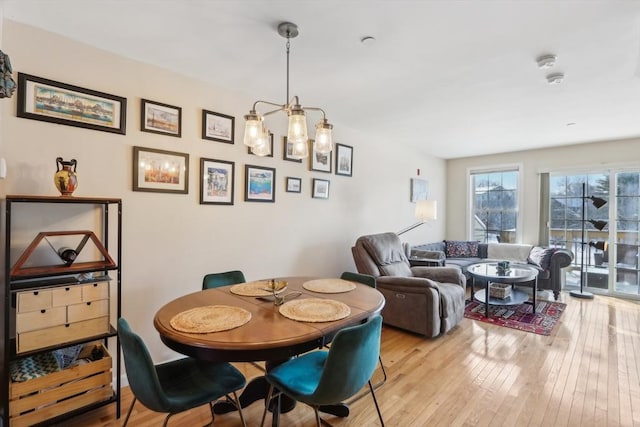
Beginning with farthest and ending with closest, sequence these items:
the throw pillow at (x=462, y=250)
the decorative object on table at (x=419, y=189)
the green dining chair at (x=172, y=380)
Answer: the throw pillow at (x=462, y=250)
the decorative object on table at (x=419, y=189)
the green dining chair at (x=172, y=380)

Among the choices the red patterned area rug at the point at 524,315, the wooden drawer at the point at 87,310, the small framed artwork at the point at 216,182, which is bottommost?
the red patterned area rug at the point at 524,315

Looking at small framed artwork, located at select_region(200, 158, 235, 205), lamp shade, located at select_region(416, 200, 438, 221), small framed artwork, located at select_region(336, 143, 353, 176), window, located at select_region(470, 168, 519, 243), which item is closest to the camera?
small framed artwork, located at select_region(200, 158, 235, 205)

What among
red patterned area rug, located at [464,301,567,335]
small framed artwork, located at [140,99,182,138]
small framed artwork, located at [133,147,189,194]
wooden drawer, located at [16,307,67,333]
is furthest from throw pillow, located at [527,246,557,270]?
wooden drawer, located at [16,307,67,333]

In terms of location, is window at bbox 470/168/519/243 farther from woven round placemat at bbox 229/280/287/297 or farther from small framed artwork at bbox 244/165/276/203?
woven round placemat at bbox 229/280/287/297

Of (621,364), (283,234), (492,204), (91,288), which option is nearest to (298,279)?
(283,234)

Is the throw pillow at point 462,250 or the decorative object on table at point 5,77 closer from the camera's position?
the decorative object on table at point 5,77

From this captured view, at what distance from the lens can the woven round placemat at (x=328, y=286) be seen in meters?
2.16

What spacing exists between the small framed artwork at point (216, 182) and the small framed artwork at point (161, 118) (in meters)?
0.33

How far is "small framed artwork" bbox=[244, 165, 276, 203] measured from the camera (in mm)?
3008

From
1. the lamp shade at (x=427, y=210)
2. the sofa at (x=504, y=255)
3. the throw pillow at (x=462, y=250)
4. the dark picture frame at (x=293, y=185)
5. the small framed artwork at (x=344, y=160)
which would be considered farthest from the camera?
the throw pillow at (x=462, y=250)

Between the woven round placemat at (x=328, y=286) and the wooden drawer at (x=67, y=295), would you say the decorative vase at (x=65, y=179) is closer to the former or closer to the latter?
the wooden drawer at (x=67, y=295)

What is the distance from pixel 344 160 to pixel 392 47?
198cm

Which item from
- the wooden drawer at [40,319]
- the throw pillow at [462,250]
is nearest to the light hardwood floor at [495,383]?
the wooden drawer at [40,319]

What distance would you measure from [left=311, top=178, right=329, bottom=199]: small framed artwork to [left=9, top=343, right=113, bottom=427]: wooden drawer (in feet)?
7.86
